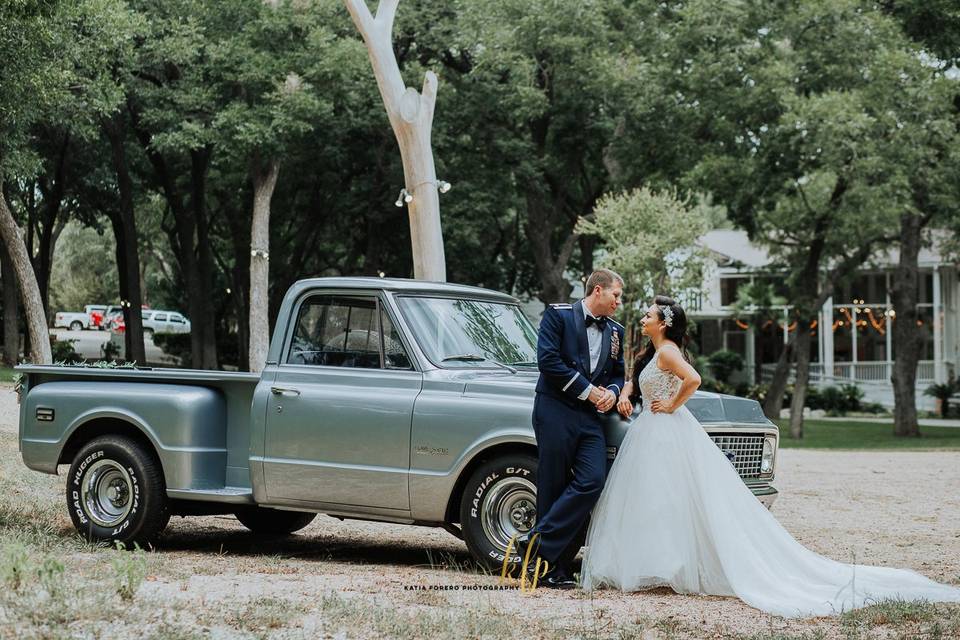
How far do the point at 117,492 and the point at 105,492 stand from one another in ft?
0.32

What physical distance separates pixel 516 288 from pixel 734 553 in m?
42.6

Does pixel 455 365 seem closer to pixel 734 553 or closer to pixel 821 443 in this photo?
pixel 734 553

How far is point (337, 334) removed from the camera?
9312 mm

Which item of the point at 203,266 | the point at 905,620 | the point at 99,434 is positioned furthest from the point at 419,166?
the point at 203,266

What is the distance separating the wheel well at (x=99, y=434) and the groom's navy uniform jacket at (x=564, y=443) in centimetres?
345

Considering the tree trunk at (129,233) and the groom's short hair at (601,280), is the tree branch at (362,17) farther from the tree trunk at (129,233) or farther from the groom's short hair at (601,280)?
the tree trunk at (129,233)

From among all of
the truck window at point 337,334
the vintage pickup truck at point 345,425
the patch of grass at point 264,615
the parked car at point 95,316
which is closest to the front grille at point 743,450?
the vintage pickup truck at point 345,425

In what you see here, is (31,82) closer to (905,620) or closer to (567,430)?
(567,430)

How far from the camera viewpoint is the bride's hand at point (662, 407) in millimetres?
8094

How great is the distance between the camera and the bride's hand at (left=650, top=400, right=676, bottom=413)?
319 inches

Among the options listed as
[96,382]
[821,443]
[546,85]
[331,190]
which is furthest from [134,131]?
[96,382]

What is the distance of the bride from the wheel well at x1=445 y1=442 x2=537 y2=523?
69cm

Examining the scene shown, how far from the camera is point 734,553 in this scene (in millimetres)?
7797

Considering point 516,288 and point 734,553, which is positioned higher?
point 516,288
